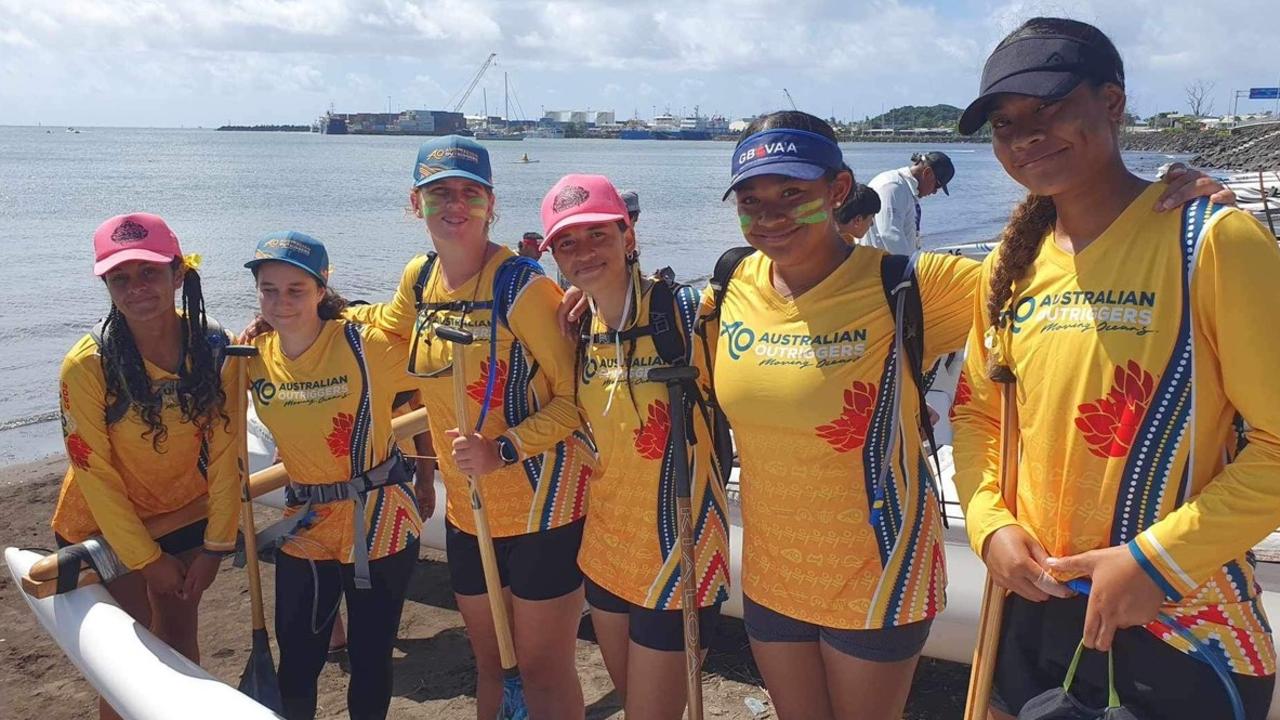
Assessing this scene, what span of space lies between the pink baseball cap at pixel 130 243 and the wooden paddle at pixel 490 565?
1117 millimetres

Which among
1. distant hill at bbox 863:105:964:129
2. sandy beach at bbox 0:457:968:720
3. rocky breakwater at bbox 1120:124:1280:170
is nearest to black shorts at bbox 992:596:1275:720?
sandy beach at bbox 0:457:968:720

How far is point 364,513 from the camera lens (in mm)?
3420

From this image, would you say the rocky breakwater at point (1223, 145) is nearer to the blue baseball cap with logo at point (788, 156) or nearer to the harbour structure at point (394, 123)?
the blue baseball cap with logo at point (788, 156)

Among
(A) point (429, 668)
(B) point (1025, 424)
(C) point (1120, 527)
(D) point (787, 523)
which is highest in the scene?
(B) point (1025, 424)

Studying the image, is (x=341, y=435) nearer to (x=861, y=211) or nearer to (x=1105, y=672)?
(x=1105, y=672)

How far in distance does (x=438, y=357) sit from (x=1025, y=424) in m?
1.98

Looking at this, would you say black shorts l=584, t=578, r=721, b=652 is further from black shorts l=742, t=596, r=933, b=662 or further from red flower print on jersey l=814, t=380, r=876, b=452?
red flower print on jersey l=814, t=380, r=876, b=452

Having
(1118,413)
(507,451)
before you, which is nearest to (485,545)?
(507,451)

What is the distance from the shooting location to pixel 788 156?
244cm

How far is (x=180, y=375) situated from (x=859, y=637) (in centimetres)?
254

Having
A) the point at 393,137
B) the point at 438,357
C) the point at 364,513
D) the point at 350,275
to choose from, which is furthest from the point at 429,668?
the point at 393,137

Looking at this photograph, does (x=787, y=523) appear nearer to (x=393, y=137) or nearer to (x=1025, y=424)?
(x=1025, y=424)

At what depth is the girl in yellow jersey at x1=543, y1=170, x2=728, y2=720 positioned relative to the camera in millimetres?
2814

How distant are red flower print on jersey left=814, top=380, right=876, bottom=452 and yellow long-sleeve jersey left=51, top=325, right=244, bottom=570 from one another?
229cm
